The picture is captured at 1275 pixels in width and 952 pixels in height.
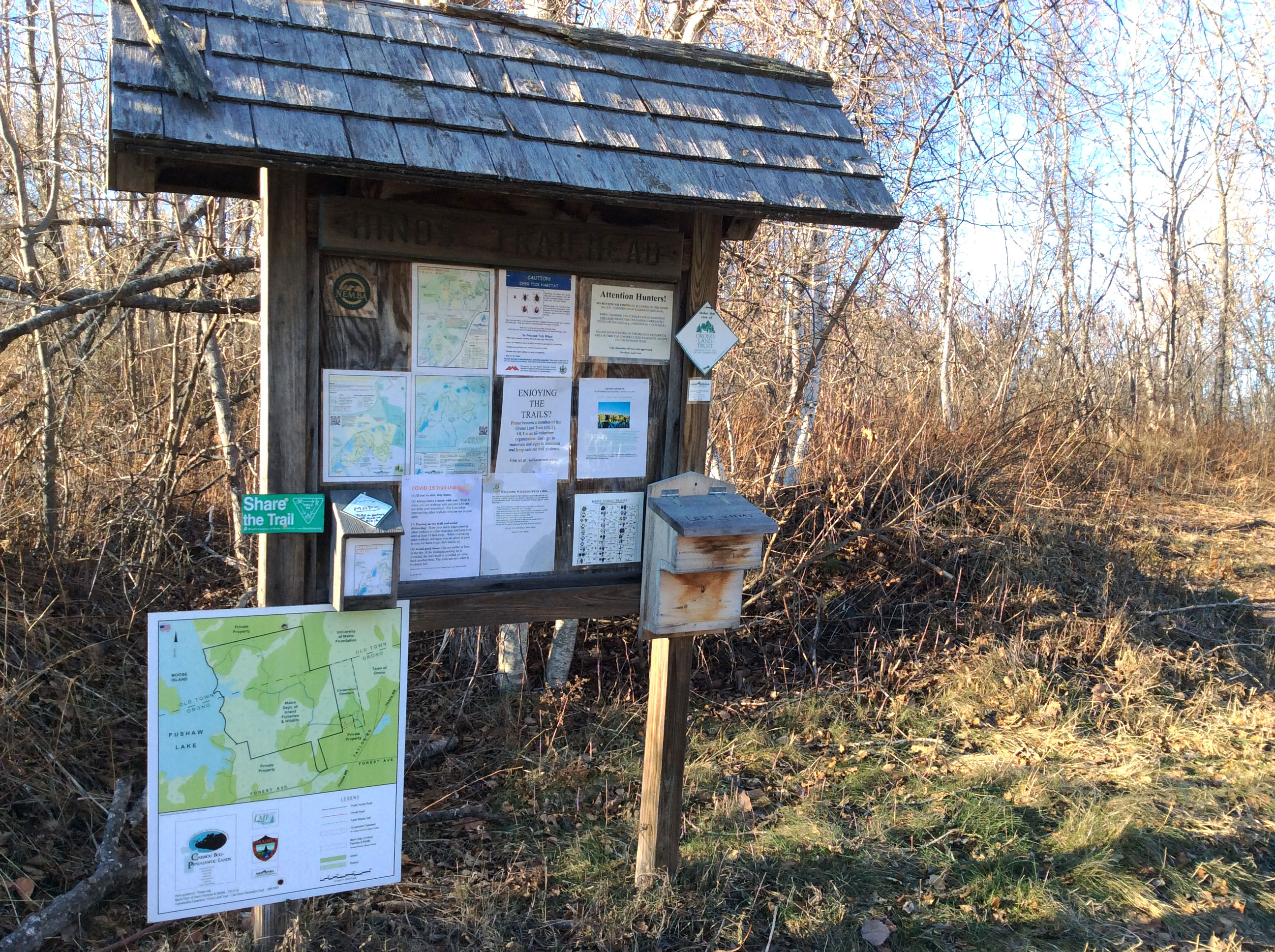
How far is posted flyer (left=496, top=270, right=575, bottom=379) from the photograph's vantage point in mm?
2889

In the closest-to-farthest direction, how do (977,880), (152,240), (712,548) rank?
(712,548), (977,880), (152,240)

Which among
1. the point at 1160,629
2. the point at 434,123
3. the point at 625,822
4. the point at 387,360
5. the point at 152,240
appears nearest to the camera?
the point at 434,123

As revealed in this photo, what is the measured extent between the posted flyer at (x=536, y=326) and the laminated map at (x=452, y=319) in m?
0.05

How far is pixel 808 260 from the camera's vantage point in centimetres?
655

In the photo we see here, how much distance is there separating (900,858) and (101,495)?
4.66m

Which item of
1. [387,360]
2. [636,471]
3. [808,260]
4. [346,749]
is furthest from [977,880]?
[808,260]

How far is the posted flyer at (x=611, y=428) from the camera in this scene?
3072 mm

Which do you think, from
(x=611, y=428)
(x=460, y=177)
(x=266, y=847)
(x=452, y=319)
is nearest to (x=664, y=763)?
(x=611, y=428)

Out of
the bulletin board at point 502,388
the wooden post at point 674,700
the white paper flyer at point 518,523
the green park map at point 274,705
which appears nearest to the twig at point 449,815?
the wooden post at point 674,700

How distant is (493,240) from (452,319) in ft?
0.93

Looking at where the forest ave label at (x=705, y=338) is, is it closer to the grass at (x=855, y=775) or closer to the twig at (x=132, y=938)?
the grass at (x=855, y=775)

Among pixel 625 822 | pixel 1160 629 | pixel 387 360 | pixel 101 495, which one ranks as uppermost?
pixel 387 360

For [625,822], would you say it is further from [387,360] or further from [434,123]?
[434,123]

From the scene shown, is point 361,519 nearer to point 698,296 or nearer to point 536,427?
point 536,427
